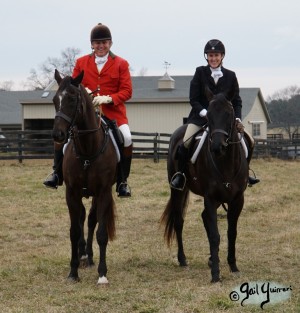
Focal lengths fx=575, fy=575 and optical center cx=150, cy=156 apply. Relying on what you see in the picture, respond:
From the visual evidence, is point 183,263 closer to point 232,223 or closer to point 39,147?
point 232,223

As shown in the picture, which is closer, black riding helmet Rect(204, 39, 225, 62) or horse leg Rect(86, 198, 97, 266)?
black riding helmet Rect(204, 39, 225, 62)

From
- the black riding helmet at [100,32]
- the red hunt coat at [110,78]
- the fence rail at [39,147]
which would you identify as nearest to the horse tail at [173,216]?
the red hunt coat at [110,78]

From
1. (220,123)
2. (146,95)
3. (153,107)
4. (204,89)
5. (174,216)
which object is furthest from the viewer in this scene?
(146,95)

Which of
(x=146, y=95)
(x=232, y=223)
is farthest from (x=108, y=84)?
(x=146, y=95)

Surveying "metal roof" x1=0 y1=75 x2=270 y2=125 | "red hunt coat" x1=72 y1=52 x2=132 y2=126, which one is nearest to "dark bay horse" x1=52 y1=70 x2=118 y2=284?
"red hunt coat" x1=72 y1=52 x2=132 y2=126

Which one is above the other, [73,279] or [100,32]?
[100,32]

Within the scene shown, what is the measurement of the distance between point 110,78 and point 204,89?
48.1 inches

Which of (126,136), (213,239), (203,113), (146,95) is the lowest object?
(213,239)

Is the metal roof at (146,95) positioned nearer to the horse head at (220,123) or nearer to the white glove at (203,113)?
the white glove at (203,113)

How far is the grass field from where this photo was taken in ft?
18.8

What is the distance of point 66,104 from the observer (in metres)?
6.18

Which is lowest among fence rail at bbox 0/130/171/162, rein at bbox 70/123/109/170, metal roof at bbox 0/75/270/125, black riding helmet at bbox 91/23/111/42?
fence rail at bbox 0/130/171/162

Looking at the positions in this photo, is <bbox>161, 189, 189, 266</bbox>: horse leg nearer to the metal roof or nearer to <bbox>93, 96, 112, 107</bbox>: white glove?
<bbox>93, 96, 112, 107</bbox>: white glove

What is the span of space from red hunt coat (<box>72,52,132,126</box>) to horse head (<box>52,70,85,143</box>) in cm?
106
